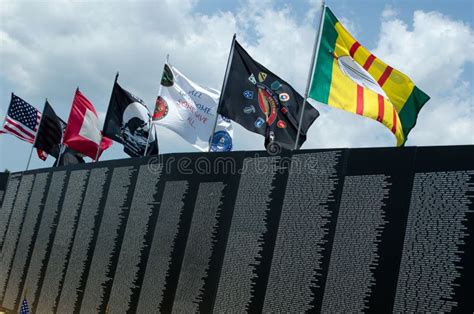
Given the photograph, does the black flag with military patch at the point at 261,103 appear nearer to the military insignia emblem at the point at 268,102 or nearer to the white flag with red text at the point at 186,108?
the military insignia emblem at the point at 268,102

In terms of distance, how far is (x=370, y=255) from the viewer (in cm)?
612

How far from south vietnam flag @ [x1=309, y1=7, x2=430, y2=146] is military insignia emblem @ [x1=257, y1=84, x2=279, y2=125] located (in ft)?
4.62

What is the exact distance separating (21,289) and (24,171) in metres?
3.35

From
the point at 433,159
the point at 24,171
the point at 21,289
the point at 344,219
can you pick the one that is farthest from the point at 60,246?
the point at 433,159

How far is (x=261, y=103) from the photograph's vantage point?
1001 cm

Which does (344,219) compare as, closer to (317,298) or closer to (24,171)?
(317,298)

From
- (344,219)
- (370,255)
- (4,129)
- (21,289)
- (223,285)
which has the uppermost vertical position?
(4,129)

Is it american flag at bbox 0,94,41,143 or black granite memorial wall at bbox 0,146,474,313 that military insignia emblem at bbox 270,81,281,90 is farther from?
american flag at bbox 0,94,41,143

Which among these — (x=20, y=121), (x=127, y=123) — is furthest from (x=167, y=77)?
(x=20, y=121)

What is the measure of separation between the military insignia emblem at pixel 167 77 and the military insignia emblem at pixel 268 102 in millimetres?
2419

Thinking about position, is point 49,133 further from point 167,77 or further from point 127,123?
point 167,77

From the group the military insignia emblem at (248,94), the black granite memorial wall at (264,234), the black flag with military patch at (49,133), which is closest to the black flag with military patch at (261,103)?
the military insignia emblem at (248,94)

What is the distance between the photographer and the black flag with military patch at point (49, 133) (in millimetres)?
15117

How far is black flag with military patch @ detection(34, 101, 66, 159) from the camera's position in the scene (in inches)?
Answer: 595
